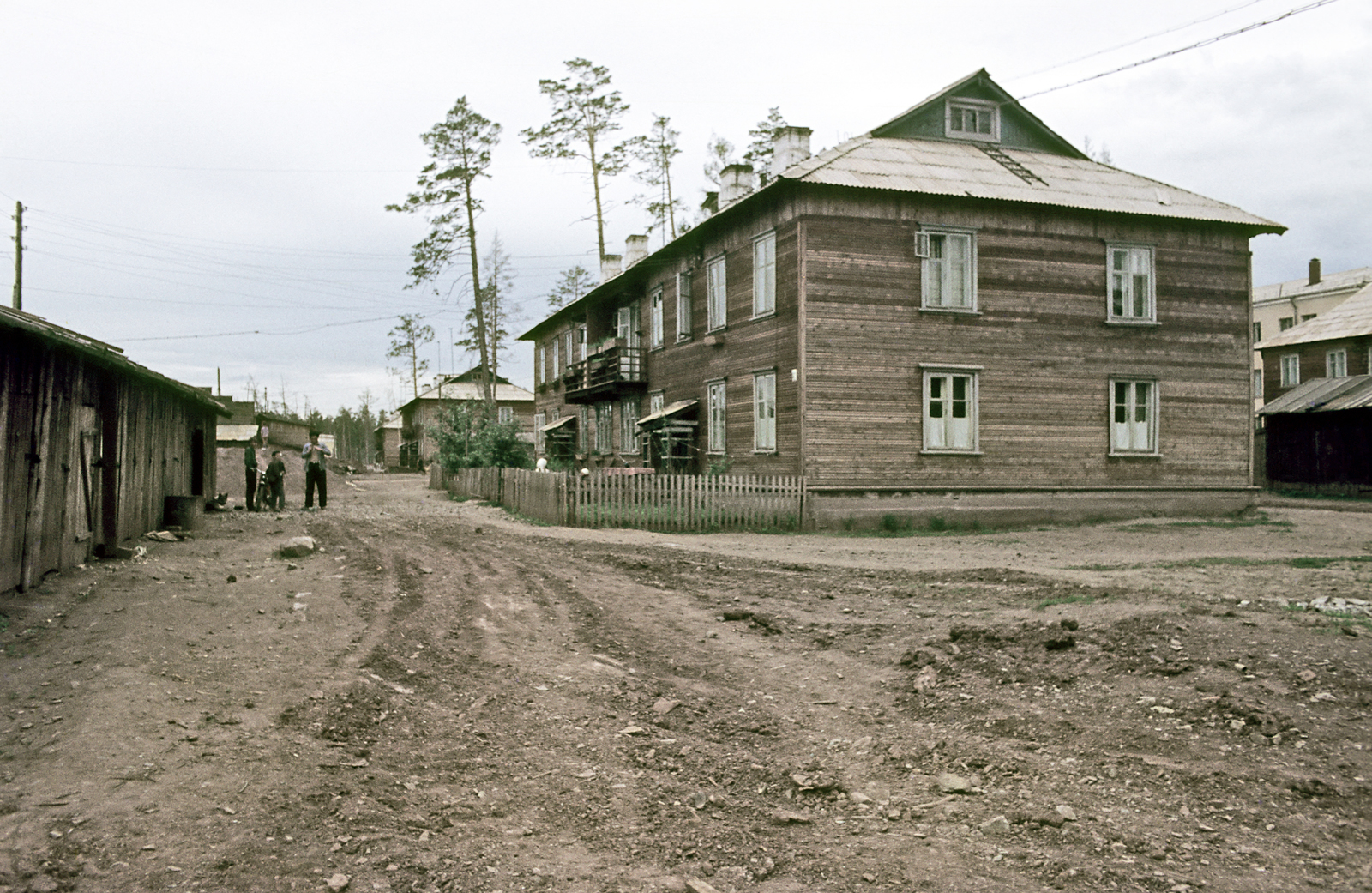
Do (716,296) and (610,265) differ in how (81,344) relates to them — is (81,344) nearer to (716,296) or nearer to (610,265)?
(716,296)

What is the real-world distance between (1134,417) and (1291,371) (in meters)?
28.3

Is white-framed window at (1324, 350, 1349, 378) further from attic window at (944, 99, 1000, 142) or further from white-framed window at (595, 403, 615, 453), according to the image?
white-framed window at (595, 403, 615, 453)

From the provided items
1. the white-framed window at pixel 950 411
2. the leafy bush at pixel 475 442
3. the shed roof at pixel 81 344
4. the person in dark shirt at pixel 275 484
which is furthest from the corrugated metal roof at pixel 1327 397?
the shed roof at pixel 81 344

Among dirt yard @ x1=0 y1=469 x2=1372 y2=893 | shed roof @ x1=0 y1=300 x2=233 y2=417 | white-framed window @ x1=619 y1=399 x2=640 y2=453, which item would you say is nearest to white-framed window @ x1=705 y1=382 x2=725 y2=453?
white-framed window @ x1=619 y1=399 x2=640 y2=453

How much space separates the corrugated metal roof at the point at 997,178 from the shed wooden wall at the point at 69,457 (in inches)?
504

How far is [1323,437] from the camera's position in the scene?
32531 mm

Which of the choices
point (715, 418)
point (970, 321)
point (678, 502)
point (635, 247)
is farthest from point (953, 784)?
point (635, 247)

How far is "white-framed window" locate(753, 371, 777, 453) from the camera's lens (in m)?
20.2

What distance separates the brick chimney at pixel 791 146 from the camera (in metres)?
22.2

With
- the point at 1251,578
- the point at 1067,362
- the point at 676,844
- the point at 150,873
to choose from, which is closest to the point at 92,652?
the point at 150,873

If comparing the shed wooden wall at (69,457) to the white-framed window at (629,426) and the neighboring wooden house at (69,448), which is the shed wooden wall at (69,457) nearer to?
the neighboring wooden house at (69,448)

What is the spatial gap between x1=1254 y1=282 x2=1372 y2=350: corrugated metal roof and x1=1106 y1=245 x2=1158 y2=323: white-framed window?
24.4 m

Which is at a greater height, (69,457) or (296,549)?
(69,457)

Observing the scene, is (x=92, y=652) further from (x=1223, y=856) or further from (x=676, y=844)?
(x=1223, y=856)
